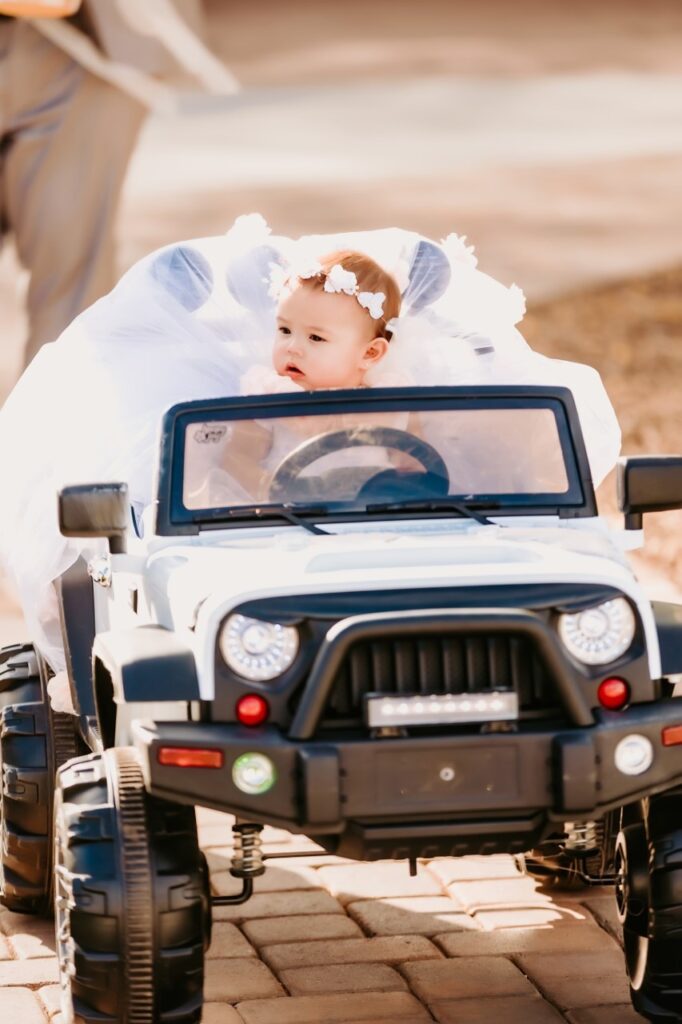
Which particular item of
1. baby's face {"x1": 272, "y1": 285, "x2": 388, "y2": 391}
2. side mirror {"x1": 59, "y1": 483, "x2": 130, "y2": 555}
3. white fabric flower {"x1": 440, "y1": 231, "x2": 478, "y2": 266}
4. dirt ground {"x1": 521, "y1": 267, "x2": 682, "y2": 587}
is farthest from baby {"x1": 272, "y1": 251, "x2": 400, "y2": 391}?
dirt ground {"x1": 521, "y1": 267, "x2": 682, "y2": 587}

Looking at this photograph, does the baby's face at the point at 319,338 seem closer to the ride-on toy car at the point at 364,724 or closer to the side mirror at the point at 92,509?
the ride-on toy car at the point at 364,724

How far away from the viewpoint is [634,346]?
48.4ft

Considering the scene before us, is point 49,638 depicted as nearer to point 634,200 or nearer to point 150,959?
point 150,959

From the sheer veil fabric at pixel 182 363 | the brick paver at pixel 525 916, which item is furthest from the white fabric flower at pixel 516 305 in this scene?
the brick paver at pixel 525 916

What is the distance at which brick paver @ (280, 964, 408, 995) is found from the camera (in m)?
5.04

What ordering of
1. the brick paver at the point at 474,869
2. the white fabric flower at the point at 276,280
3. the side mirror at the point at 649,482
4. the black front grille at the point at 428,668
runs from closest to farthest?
the black front grille at the point at 428,668 < the side mirror at the point at 649,482 < the white fabric flower at the point at 276,280 < the brick paver at the point at 474,869

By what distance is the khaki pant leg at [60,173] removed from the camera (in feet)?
36.4

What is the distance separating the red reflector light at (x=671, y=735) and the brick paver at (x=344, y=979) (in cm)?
122

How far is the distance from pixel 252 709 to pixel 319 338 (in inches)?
63.1

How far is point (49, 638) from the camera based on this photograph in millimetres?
5719

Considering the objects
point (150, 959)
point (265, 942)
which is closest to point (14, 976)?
point (265, 942)

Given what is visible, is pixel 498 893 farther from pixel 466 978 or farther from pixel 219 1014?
pixel 219 1014

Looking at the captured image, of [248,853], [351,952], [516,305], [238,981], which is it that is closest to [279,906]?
[351,952]

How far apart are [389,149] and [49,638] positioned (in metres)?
12.6
